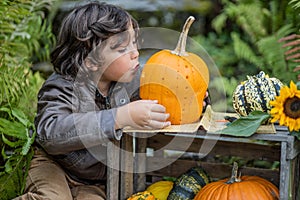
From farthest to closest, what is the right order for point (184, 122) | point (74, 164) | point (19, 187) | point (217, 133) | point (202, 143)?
1. point (202, 143)
2. point (19, 187)
3. point (74, 164)
4. point (184, 122)
5. point (217, 133)

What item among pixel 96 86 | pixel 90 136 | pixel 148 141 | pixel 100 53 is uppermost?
pixel 100 53

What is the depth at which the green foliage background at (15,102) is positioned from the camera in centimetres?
256

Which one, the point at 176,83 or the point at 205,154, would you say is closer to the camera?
the point at 176,83

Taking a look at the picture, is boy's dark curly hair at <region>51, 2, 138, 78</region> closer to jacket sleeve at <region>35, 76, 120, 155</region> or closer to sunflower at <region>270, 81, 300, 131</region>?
jacket sleeve at <region>35, 76, 120, 155</region>

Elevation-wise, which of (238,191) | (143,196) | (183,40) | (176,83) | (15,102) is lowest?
(143,196)

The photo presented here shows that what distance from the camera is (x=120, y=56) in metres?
2.32

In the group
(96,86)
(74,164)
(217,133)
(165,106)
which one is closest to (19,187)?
(74,164)

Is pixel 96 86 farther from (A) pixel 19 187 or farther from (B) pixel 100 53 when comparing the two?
(A) pixel 19 187

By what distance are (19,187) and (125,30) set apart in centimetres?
99

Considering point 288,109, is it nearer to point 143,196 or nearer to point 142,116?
point 142,116

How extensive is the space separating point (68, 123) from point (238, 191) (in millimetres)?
806

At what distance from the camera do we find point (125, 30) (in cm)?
236

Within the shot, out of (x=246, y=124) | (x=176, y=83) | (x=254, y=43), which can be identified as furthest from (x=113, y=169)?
(x=254, y=43)

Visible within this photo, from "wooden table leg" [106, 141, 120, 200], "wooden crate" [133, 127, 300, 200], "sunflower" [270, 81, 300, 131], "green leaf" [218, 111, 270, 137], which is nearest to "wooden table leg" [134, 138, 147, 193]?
"wooden crate" [133, 127, 300, 200]
